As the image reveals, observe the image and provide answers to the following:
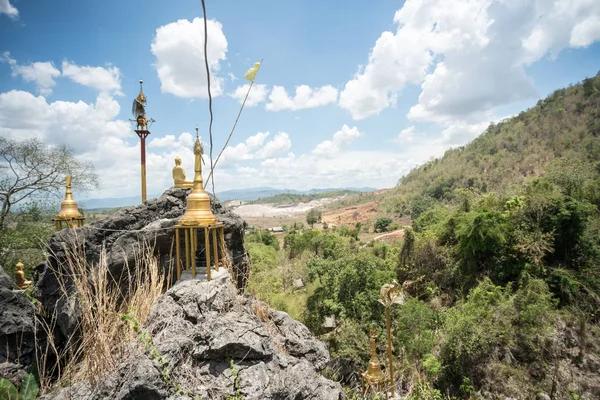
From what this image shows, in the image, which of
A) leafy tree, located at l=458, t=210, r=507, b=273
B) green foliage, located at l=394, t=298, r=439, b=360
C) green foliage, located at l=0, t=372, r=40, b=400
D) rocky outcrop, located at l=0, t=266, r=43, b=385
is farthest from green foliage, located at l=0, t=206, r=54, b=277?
leafy tree, located at l=458, t=210, r=507, b=273

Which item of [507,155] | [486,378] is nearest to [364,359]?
[486,378]

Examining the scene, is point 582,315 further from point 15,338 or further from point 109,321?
point 15,338

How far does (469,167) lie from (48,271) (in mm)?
50246

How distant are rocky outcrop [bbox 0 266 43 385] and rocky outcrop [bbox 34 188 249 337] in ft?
1.17

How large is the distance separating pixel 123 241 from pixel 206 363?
253cm

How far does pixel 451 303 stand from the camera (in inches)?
497

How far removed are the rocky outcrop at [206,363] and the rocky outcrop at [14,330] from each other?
1.65 m

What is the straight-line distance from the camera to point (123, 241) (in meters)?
4.68

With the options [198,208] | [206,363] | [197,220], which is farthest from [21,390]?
[198,208]

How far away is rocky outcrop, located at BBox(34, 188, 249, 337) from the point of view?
451cm

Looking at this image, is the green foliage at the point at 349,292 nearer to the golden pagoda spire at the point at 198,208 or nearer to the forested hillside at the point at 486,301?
the forested hillside at the point at 486,301

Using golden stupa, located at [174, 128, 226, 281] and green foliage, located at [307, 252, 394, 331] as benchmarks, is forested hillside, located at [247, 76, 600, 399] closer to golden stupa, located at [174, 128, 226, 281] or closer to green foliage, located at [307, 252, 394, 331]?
green foliage, located at [307, 252, 394, 331]

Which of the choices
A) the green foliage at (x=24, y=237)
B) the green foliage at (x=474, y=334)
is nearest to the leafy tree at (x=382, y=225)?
the green foliage at (x=474, y=334)

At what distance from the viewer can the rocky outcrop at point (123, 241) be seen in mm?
4512
